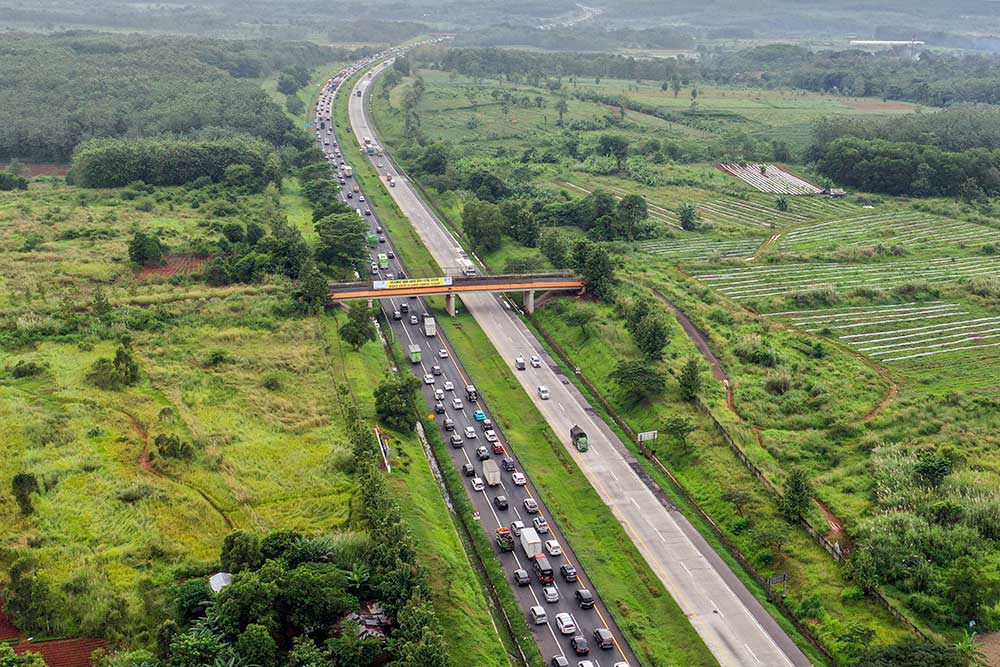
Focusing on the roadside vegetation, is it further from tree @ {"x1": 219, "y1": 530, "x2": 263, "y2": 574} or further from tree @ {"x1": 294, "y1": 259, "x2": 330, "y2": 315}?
tree @ {"x1": 219, "y1": 530, "x2": 263, "y2": 574}

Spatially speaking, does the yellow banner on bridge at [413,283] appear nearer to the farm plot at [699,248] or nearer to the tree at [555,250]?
the tree at [555,250]

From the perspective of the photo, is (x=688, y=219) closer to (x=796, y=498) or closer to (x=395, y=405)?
(x=395, y=405)

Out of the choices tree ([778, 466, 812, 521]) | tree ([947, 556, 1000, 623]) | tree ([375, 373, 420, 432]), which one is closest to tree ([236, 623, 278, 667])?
tree ([375, 373, 420, 432])

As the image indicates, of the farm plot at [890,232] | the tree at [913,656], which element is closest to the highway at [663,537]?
the tree at [913,656]

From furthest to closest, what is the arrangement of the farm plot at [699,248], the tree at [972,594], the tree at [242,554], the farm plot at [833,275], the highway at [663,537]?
the farm plot at [699,248] → the farm plot at [833,275] → the highway at [663,537] → the tree at [972,594] → the tree at [242,554]

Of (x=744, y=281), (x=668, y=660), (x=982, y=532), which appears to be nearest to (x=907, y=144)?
(x=744, y=281)

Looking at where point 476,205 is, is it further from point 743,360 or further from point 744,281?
point 743,360

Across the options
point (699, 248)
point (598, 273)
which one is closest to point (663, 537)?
point (598, 273)
